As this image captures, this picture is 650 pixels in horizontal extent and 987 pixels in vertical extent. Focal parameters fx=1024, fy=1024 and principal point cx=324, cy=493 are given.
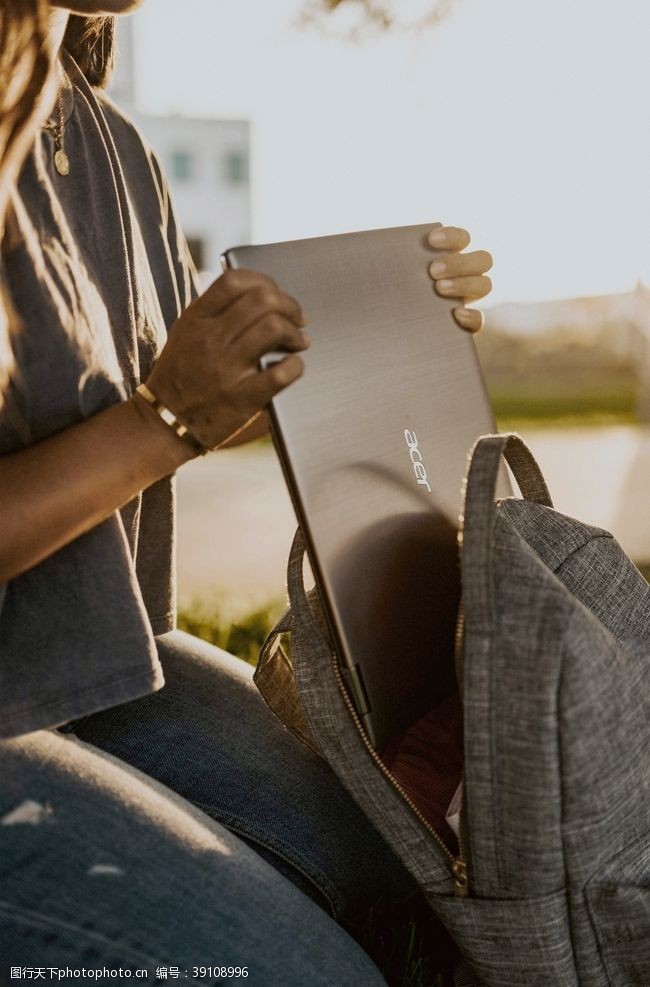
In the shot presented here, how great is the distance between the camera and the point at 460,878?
105 centimetres

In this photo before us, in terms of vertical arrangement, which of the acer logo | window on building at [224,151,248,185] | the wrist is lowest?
window on building at [224,151,248,185]

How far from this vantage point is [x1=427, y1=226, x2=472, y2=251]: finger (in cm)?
134

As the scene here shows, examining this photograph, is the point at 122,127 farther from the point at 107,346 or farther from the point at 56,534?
the point at 56,534

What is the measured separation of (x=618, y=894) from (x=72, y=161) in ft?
3.71

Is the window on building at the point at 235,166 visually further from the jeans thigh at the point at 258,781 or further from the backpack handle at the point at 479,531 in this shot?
the backpack handle at the point at 479,531

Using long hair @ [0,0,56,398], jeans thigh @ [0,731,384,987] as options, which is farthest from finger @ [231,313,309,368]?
jeans thigh @ [0,731,384,987]

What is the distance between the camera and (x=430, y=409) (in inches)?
50.4

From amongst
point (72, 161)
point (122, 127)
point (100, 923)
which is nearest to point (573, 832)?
point (100, 923)

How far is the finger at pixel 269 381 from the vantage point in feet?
3.41

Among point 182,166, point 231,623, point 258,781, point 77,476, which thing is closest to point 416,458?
point 77,476

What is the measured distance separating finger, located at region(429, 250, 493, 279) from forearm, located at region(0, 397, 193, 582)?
0.42m

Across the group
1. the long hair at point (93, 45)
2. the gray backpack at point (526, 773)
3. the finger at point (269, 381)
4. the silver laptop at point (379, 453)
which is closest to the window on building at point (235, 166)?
the long hair at point (93, 45)

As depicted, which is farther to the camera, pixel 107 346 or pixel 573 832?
pixel 107 346

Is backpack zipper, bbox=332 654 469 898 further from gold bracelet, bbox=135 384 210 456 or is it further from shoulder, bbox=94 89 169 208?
shoulder, bbox=94 89 169 208
